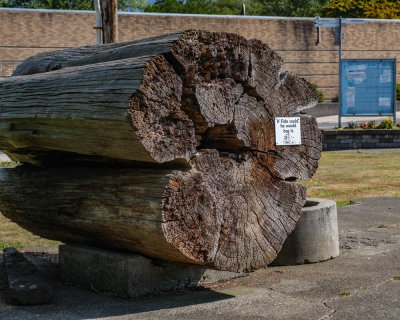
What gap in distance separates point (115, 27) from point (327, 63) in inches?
861

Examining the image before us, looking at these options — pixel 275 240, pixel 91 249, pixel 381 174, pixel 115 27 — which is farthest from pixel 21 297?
pixel 381 174

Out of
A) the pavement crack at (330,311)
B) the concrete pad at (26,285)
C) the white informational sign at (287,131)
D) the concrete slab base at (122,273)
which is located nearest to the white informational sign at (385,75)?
the white informational sign at (287,131)

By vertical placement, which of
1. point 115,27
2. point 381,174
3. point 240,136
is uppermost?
point 115,27

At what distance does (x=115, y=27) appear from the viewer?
1084 cm

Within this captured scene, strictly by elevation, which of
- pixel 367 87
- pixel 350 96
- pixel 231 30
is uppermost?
pixel 231 30

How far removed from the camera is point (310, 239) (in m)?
5.12

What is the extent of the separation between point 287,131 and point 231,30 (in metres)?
25.1

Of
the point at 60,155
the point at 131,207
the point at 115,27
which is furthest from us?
the point at 115,27

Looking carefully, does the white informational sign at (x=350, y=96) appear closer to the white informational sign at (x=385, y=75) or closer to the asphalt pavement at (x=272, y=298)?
the white informational sign at (x=385, y=75)

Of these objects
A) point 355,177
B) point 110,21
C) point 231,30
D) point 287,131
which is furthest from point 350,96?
point 287,131

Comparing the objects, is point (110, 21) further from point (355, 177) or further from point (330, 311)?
point (330, 311)

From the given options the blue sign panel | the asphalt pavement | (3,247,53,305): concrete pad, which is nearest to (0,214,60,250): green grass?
the asphalt pavement

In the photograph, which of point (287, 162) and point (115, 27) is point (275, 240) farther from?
point (115, 27)

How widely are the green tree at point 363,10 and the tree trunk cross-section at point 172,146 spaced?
37530 millimetres
